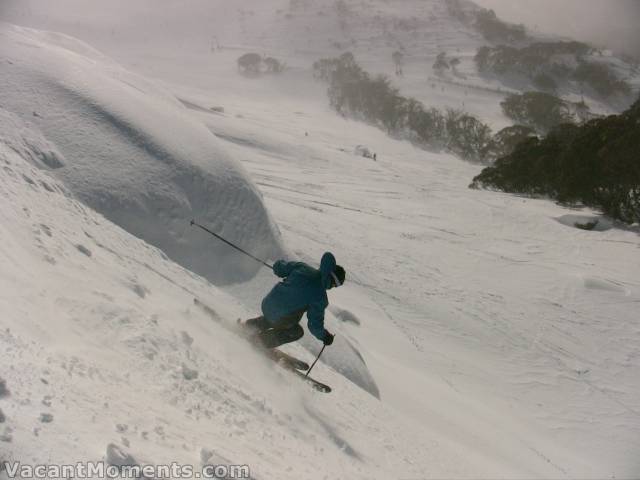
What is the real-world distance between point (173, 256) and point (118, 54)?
9845cm

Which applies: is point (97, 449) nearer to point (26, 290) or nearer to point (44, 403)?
point (44, 403)

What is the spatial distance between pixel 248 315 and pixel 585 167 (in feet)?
80.9

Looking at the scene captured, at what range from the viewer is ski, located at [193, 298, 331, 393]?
5461 mm

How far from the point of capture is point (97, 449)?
93.0 inches

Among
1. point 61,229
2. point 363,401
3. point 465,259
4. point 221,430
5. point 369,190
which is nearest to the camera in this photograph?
point 221,430

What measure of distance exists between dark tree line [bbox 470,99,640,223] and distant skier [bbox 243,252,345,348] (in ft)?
72.4

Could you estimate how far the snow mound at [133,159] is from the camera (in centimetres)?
652

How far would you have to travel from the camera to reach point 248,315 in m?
6.88

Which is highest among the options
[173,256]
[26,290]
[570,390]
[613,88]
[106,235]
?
[613,88]

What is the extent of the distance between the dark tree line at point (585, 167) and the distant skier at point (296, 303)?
72.4ft

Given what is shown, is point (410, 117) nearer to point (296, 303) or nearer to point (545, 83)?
point (545, 83)

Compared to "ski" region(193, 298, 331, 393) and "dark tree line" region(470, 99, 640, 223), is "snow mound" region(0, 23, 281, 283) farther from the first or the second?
"dark tree line" region(470, 99, 640, 223)

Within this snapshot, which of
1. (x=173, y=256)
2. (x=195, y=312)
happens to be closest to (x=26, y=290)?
(x=195, y=312)

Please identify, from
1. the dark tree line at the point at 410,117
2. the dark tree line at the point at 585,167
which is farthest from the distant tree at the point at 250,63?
the dark tree line at the point at 585,167
